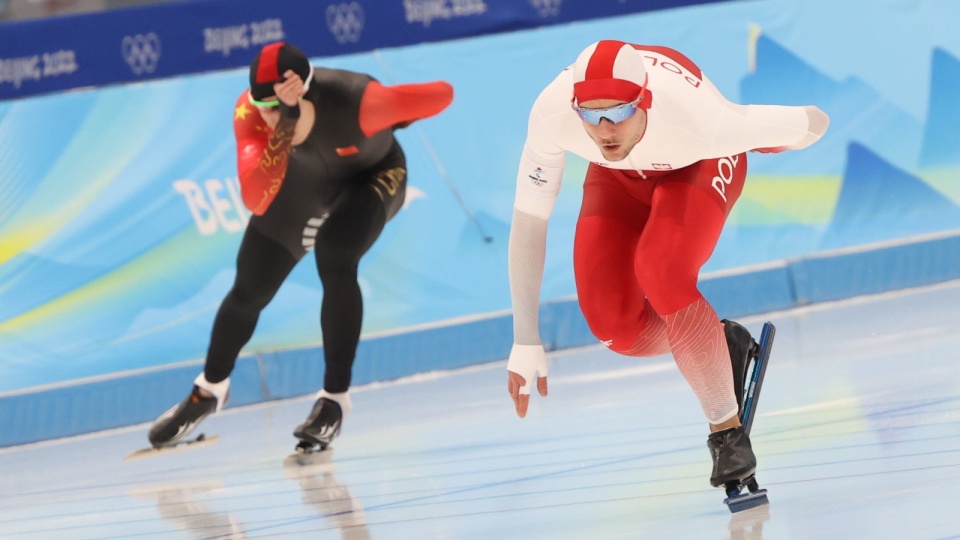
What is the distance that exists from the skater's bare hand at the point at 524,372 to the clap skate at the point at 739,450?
48 cm

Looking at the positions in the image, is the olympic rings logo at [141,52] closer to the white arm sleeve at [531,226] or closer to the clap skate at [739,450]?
the white arm sleeve at [531,226]

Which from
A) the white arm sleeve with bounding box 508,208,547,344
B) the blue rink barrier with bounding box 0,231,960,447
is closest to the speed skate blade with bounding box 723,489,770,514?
the white arm sleeve with bounding box 508,208,547,344

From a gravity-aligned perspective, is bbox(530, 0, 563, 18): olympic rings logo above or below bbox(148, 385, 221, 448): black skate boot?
below

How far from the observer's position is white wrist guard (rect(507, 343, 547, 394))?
366cm

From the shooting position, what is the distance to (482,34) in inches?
329

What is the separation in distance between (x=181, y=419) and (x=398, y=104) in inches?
54.8

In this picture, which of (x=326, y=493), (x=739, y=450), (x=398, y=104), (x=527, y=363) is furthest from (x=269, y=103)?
(x=739, y=450)

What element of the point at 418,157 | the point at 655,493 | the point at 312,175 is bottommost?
the point at 418,157

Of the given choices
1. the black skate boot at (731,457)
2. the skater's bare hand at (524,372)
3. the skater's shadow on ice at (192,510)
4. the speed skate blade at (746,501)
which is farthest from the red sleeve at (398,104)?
the speed skate blade at (746,501)

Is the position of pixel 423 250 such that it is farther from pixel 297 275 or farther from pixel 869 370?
pixel 869 370

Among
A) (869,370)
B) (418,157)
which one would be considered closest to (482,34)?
(418,157)

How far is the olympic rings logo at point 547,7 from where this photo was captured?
839 centimetres

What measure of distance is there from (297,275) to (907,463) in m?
4.31

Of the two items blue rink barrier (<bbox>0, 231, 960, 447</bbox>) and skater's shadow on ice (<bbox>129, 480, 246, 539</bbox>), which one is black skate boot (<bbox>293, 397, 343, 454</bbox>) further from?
blue rink barrier (<bbox>0, 231, 960, 447</bbox>)
